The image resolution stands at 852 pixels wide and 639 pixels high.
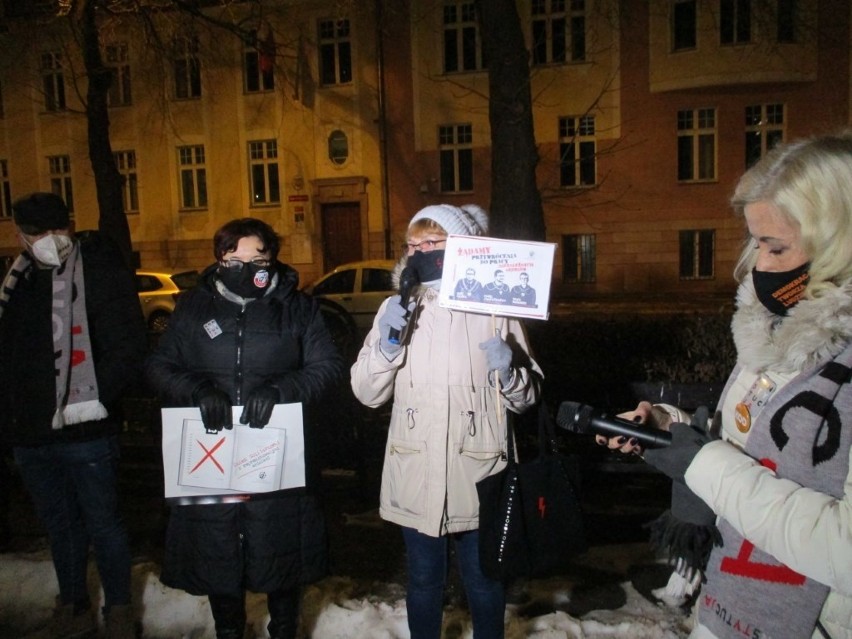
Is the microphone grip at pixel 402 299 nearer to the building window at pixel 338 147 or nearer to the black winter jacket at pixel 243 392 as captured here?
the black winter jacket at pixel 243 392

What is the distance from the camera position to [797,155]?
63.1 inches

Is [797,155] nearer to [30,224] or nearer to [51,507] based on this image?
[30,224]

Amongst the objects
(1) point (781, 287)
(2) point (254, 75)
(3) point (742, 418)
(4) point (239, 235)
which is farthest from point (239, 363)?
(2) point (254, 75)

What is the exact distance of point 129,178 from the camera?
80.8 ft

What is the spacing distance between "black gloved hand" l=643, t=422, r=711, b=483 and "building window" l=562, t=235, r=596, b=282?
20298mm

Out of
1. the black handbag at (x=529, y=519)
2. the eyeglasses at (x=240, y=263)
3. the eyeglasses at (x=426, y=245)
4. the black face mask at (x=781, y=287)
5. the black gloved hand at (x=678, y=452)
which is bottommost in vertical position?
the black handbag at (x=529, y=519)

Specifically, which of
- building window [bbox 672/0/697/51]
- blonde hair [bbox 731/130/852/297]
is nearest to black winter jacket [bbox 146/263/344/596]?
blonde hair [bbox 731/130/852/297]

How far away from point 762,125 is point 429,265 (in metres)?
20.9

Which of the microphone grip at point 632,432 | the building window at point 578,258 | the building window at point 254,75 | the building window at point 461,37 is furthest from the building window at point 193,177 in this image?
the microphone grip at point 632,432

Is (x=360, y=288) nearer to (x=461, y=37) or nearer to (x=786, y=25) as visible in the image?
(x=461, y=37)

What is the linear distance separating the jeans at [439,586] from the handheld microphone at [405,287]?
0.79 metres

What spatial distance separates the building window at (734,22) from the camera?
775 inches

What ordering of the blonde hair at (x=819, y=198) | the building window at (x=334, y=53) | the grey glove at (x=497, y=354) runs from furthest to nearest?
the building window at (x=334, y=53) < the grey glove at (x=497, y=354) < the blonde hair at (x=819, y=198)

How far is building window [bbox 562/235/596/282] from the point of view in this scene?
2148 cm
